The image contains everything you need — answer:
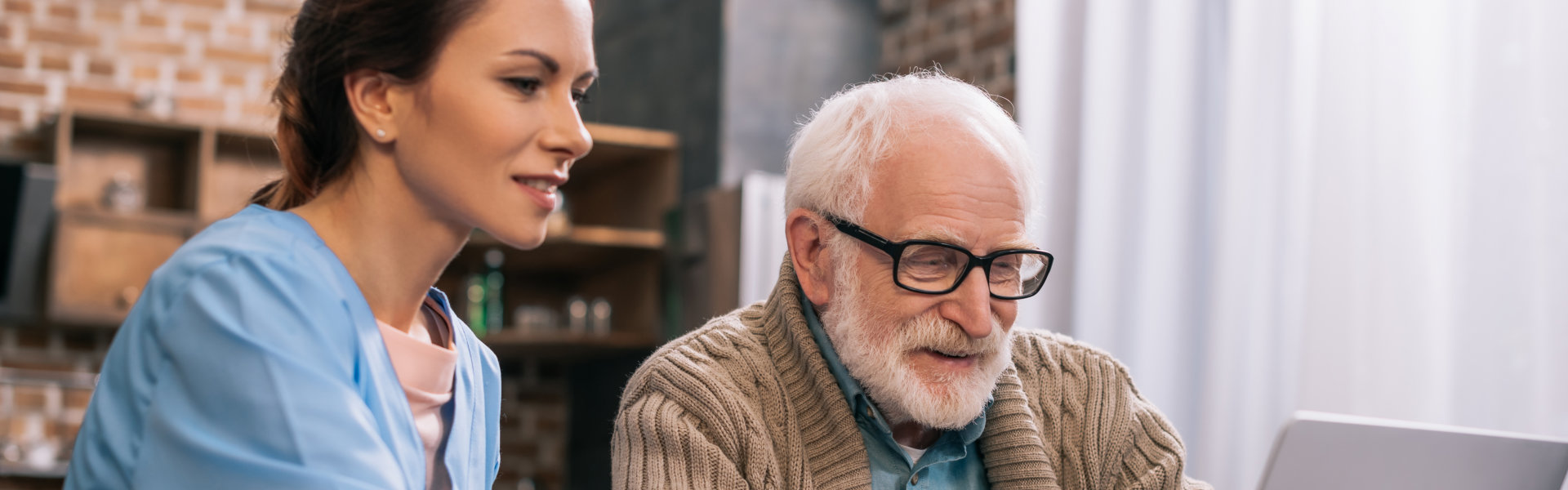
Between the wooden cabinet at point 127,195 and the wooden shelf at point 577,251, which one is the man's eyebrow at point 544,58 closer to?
the wooden shelf at point 577,251

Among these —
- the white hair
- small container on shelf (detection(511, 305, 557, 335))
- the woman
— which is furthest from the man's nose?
small container on shelf (detection(511, 305, 557, 335))

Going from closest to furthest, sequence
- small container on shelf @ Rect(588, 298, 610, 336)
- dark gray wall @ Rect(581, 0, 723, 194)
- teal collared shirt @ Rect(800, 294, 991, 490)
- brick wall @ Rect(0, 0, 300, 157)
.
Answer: teal collared shirt @ Rect(800, 294, 991, 490), brick wall @ Rect(0, 0, 300, 157), dark gray wall @ Rect(581, 0, 723, 194), small container on shelf @ Rect(588, 298, 610, 336)

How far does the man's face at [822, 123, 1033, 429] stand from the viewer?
59.1 inches

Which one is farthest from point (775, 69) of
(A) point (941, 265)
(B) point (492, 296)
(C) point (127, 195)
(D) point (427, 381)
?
(D) point (427, 381)

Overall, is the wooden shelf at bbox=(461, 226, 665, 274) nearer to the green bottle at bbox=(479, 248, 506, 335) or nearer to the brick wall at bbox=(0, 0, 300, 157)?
the green bottle at bbox=(479, 248, 506, 335)

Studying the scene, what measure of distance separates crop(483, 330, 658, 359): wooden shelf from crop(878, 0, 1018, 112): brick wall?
1201 millimetres

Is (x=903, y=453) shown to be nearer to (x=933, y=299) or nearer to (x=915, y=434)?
(x=915, y=434)

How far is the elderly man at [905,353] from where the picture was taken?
1.46 m

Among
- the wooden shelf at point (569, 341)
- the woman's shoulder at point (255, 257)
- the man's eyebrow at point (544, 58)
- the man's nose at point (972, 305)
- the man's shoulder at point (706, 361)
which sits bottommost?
the wooden shelf at point (569, 341)

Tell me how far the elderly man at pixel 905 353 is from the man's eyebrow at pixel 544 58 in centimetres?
47

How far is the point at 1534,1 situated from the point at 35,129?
4.02m

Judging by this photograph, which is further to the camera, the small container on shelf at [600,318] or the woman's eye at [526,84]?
the small container on shelf at [600,318]

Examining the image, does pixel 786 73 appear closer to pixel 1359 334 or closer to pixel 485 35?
pixel 1359 334

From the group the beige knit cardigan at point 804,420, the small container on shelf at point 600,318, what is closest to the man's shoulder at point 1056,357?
the beige knit cardigan at point 804,420
